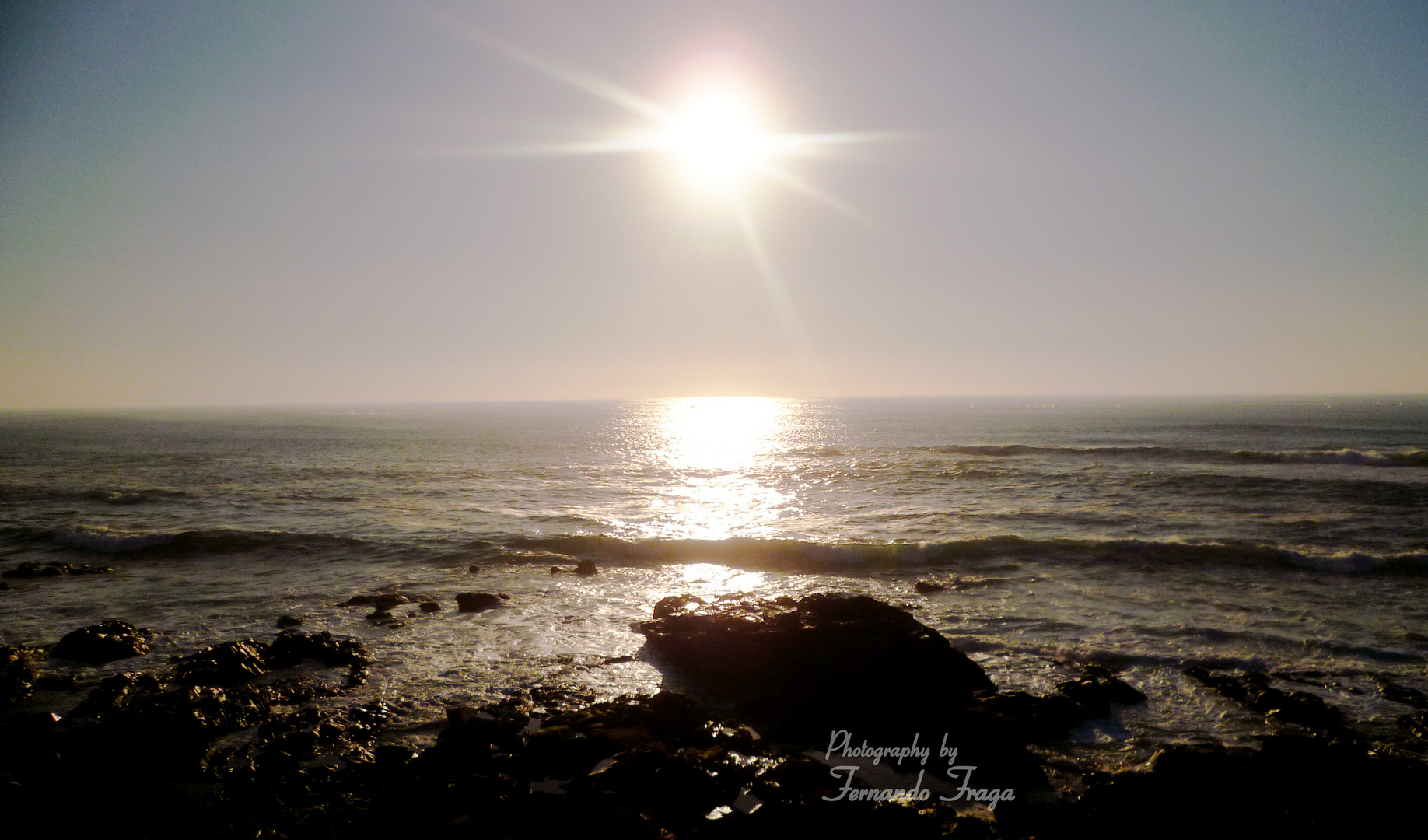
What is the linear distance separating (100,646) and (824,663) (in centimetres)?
1598

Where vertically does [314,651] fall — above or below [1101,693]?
below

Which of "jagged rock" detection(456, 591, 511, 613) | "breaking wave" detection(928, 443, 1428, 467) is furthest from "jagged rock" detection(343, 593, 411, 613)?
"breaking wave" detection(928, 443, 1428, 467)

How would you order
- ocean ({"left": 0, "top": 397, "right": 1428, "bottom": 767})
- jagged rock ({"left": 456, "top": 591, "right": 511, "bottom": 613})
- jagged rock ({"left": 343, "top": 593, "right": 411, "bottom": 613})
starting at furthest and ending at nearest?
jagged rock ({"left": 343, "top": 593, "right": 411, "bottom": 613}) → jagged rock ({"left": 456, "top": 591, "right": 511, "bottom": 613}) → ocean ({"left": 0, "top": 397, "right": 1428, "bottom": 767})

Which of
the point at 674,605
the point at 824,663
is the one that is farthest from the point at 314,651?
the point at 824,663

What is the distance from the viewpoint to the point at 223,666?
13297 millimetres

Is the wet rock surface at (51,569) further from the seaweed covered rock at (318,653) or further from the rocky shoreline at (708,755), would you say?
the seaweed covered rock at (318,653)

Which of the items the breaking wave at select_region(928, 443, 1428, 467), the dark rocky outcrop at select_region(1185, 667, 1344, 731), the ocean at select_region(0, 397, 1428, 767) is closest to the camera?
the dark rocky outcrop at select_region(1185, 667, 1344, 731)

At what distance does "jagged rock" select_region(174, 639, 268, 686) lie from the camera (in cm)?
1288

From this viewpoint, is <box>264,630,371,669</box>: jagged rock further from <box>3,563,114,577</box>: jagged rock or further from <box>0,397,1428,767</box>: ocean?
<box>3,563,114,577</box>: jagged rock

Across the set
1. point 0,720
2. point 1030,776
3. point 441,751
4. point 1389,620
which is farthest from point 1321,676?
point 0,720

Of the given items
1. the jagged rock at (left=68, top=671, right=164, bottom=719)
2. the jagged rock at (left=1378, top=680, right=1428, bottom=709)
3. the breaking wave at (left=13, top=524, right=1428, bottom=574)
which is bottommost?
the breaking wave at (left=13, top=524, right=1428, bottom=574)

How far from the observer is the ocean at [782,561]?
45.2 feet

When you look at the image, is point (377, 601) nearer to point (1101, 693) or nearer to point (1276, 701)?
point (1101, 693)

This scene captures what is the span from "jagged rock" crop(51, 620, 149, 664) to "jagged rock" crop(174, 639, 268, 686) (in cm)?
148
